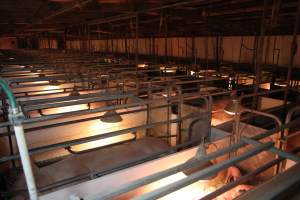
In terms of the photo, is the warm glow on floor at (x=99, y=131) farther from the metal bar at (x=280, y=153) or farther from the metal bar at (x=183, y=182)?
the metal bar at (x=183, y=182)

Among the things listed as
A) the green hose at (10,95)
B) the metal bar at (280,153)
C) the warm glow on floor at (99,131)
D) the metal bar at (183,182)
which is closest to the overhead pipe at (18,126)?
the green hose at (10,95)

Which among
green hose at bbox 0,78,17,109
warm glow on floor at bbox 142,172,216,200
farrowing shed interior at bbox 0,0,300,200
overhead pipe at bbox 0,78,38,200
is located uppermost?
green hose at bbox 0,78,17,109

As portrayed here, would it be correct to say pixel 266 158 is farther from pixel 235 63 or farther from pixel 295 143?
pixel 235 63

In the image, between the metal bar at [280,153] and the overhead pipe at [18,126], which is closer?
the overhead pipe at [18,126]

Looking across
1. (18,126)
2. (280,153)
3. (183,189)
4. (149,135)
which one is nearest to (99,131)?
(149,135)

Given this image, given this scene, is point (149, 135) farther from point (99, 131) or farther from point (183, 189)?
point (183, 189)

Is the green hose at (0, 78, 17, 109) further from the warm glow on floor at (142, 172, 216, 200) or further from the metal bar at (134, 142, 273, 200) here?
the warm glow on floor at (142, 172, 216, 200)

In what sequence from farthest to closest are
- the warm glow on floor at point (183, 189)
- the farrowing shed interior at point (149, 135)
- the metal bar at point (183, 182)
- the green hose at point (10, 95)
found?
1. the warm glow on floor at point (183, 189)
2. the farrowing shed interior at point (149, 135)
3. the metal bar at point (183, 182)
4. the green hose at point (10, 95)

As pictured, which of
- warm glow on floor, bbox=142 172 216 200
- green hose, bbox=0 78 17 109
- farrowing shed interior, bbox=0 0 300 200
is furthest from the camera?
warm glow on floor, bbox=142 172 216 200

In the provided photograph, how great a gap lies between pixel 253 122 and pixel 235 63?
6020mm

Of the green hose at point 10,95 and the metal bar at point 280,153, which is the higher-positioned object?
the green hose at point 10,95

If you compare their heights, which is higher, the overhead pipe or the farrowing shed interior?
the overhead pipe

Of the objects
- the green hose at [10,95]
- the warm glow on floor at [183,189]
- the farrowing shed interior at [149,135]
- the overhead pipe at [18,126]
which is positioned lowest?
the warm glow on floor at [183,189]

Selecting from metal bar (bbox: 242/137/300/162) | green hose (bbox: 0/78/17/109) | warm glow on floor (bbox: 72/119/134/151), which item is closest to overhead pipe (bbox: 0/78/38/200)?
green hose (bbox: 0/78/17/109)
